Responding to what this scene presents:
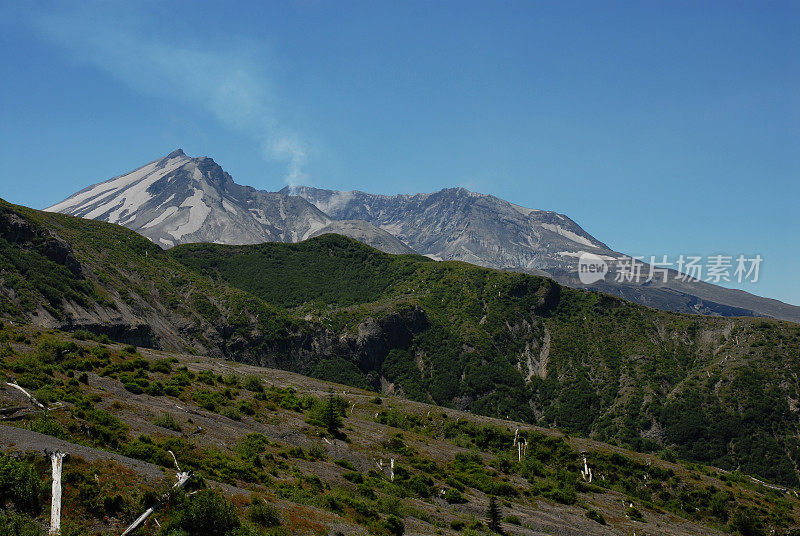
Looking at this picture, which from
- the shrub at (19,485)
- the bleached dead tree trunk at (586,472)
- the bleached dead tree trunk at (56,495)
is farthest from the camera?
the bleached dead tree trunk at (586,472)

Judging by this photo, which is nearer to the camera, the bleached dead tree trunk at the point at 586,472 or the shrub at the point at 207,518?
the shrub at the point at 207,518

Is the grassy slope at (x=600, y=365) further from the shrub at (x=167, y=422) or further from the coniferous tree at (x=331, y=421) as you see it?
the shrub at (x=167, y=422)

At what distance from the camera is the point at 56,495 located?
1738 centimetres

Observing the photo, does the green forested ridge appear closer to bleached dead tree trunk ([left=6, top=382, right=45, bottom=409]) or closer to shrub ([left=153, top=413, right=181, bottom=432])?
bleached dead tree trunk ([left=6, top=382, right=45, bottom=409])

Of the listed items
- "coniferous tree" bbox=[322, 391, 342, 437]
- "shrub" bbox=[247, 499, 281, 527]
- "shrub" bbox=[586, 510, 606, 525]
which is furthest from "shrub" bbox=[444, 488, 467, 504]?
"shrub" bbox=[247, 499, 281, 527]

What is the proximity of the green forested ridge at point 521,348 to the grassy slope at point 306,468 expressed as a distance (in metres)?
61.1

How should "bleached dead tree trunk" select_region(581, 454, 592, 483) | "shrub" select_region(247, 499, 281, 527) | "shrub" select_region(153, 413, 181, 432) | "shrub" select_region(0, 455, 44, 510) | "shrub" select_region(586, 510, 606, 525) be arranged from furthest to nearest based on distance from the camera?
"bleached dead tree trunk" select_region(581, 454, 592, 483) → "shrub" select_region(586, 510, 606, 525) → "shrub" select_region(153, 413, 181, 432) → "shrub" select_region(247, 499, 281, 527) → "shrub" select_region(0, 455, 44, 510)

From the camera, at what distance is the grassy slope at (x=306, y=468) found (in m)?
20.8

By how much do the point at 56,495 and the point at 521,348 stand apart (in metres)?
168

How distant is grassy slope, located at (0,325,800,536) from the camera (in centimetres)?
2084

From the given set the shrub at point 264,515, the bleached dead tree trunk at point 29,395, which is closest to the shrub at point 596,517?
the shrub at point 264,515

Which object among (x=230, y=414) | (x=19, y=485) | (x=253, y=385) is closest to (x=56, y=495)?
(x=19, y=485)

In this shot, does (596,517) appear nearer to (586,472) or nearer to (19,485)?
(586,472)

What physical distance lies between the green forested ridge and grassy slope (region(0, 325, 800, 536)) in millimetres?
61119
